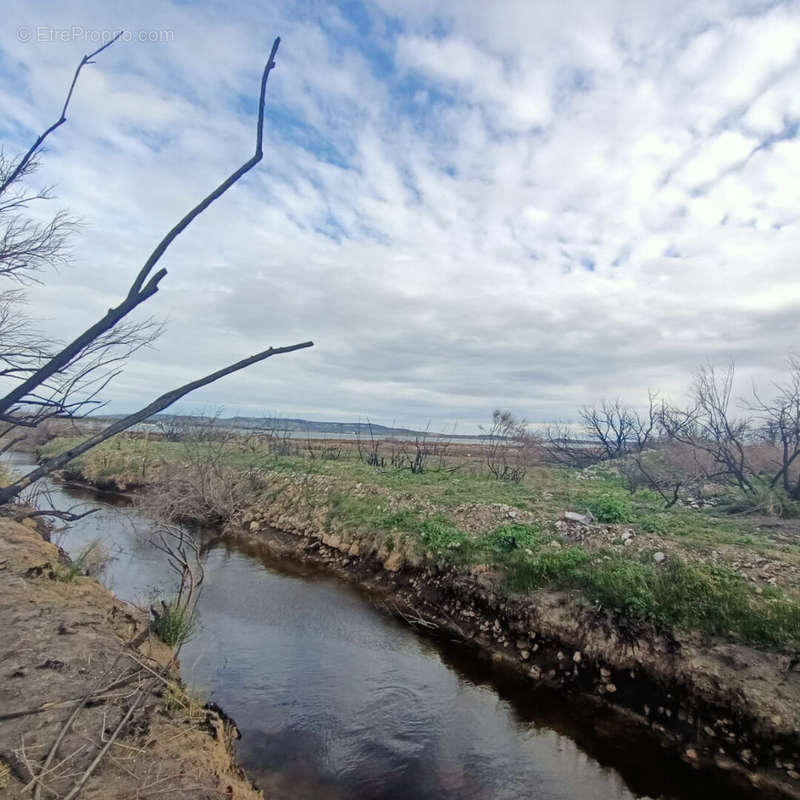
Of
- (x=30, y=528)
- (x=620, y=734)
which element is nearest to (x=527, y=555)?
(x=620, y=734)

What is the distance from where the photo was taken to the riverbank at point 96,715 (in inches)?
153

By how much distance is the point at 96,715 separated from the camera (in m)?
4.64

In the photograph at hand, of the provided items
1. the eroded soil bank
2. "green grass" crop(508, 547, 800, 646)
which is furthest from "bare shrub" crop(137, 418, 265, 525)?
"green grass" crop(508, 547, 800, 646)

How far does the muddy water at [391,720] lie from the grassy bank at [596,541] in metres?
1.99

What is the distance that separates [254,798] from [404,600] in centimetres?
692

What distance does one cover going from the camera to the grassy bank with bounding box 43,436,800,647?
8.12 m

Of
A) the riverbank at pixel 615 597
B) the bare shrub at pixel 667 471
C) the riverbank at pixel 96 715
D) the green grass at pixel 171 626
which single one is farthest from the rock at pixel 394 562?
the bare shrub at pixel 667 471

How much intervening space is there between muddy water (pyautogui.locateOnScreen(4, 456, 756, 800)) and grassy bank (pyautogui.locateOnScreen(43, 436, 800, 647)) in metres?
1.99

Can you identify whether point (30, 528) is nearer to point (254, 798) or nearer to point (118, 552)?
point (118, 552)

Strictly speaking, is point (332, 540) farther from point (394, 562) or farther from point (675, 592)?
point (675, 592)

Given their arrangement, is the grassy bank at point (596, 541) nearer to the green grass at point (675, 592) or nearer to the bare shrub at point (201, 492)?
the green grass at point (675, 592)

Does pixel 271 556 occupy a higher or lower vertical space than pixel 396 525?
lower

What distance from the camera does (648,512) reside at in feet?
44.1

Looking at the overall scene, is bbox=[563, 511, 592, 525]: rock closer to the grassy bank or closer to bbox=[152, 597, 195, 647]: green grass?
the grassy bank
